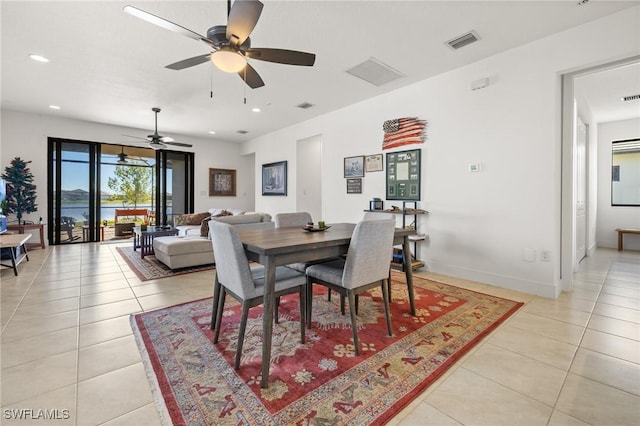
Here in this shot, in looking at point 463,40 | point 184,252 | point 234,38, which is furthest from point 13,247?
point 463,40

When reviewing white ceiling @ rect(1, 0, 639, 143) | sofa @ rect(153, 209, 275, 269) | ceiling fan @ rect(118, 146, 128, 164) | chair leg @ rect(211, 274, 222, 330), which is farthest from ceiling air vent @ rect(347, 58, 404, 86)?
ceiling fan @ rect(118, 146, 128, 164)

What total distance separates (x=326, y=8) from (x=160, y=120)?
518cm

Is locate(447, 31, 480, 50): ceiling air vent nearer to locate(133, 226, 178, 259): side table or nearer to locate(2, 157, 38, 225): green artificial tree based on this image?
locate(133, 226, 178, 259): side table

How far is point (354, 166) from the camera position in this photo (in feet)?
16.5

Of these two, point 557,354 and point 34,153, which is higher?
point 34,153

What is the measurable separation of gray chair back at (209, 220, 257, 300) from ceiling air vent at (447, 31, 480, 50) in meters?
3.02

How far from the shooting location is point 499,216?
11.0ft

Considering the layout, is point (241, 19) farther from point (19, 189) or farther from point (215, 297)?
point (19, 189)

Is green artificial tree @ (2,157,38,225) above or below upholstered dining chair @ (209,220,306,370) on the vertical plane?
above

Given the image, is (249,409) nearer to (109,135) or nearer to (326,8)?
(326,8)

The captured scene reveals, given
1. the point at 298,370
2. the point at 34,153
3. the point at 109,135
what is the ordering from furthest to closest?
the point at 109,135
the point at 34,153
the point at 298,370

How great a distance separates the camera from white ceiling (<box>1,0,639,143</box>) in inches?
99.0

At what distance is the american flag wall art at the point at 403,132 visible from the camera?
4074mm

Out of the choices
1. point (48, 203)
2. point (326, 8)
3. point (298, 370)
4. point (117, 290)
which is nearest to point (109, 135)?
point (48, 203)
